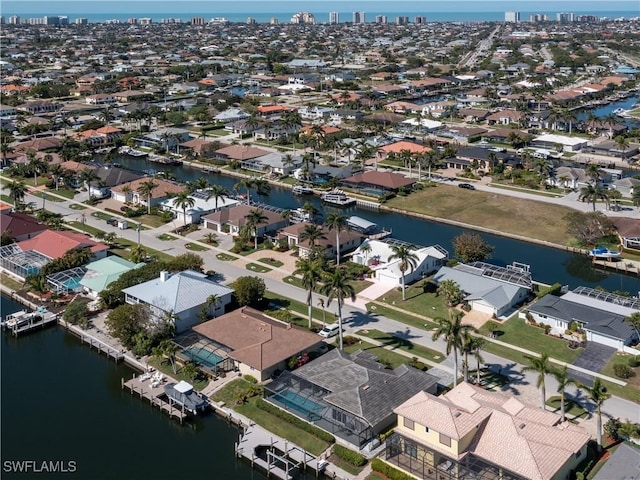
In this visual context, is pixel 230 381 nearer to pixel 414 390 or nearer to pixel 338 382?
pixel 338 382

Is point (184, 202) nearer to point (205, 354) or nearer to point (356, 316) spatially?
point (356, 316)

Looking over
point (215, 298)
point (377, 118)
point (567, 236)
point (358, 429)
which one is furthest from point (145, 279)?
point (377, 118)

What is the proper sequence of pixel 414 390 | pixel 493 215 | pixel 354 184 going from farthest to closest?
1. pixel 354 184
2. pixel 493 215
3. pixel 414 390

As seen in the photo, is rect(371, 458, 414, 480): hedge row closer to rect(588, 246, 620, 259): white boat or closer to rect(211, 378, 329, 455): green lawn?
rect(211, 378, 329, 455): green lawn

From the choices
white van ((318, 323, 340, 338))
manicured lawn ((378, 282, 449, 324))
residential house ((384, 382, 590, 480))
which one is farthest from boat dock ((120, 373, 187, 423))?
manicured lawn ((378, 282, 449, 324))

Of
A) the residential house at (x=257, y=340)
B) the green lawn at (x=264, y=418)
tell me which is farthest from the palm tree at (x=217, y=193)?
the green lawn at (x=264, y=418)

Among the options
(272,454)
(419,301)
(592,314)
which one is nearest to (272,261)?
(419,301)

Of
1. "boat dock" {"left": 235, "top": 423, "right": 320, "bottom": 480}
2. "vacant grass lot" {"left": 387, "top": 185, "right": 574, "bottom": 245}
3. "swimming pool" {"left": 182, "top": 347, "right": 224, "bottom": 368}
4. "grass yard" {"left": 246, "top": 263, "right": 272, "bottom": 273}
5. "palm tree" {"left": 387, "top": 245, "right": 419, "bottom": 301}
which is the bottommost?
"boat dock" {"left": 235, "top": 423, "right": 320, "bottom": 480}
